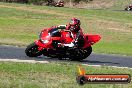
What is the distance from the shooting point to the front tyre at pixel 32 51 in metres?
19.7

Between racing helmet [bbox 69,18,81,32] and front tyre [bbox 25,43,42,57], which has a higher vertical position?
racing helmet [bbox 69,18,81,32]

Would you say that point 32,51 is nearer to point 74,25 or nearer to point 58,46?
point 58,46

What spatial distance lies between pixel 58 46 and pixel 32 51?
124 cm

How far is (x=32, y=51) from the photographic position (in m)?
19.8

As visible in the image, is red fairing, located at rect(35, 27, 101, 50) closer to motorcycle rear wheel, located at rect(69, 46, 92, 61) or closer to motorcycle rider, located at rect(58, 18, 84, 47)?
motorcycle rider, located at rect(58, 18, 84, 47)

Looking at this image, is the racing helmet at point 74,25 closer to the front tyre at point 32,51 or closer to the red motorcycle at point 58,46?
the red motorcycle at point 58,46

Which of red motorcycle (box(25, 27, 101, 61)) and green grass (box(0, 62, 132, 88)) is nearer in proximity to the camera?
green grass (box(0, 62, 132, 88))

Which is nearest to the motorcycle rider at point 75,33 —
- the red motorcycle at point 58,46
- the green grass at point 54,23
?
the red motorcycle at point 58,46

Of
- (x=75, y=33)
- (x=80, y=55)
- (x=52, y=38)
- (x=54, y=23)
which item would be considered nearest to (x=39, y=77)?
(x=52, y=38)

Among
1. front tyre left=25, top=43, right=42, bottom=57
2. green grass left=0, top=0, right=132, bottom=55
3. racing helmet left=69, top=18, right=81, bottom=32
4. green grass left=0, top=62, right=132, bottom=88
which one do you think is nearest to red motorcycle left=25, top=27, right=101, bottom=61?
front tyre left=25, top=43, right=42, bottom=57

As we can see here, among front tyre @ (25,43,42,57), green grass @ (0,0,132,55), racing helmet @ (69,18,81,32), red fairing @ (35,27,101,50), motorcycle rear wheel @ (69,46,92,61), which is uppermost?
racing helmet @ (69,18,81,32)

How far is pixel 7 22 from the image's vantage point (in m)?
45.5

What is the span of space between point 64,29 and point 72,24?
48cm

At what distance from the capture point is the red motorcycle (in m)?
19.8
